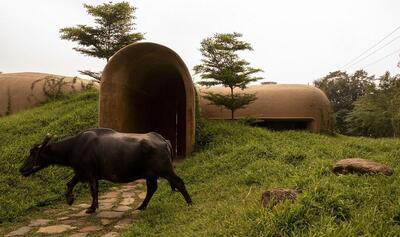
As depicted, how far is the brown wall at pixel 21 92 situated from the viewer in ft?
58.1

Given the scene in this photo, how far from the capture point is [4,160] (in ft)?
31.5

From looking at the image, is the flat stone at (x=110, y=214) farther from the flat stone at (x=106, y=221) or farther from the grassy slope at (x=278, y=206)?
the grassy slope at (x=278, y=206)

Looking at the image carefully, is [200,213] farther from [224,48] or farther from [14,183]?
[224,48]

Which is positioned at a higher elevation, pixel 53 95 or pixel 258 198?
pixel 53 95

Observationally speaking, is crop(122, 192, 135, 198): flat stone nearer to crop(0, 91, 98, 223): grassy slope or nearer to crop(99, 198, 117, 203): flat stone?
crop(99, 198, 117, 203): flat stone

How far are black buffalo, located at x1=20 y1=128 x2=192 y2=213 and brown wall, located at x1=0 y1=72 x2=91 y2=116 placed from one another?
11783 millimetres

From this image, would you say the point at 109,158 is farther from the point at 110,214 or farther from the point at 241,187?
the point at 241,187

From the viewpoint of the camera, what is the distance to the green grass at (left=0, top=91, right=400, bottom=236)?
4641mm

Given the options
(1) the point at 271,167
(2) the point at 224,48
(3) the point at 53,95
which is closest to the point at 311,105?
(2) the point at 224,48

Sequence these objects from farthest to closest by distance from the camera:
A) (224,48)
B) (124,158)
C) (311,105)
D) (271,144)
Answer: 1. (311,105)
2. (224,48)
3. (271,144)
4. (124,158)

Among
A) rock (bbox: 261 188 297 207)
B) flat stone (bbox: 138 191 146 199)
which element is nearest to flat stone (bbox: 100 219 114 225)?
flat stone (bbox: 138 191 146 199)

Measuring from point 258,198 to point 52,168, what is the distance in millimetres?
5773

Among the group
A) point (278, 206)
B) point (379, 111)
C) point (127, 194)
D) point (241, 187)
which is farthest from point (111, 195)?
point (379, 111)

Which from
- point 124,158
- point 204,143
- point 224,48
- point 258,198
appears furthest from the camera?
point 224,48
